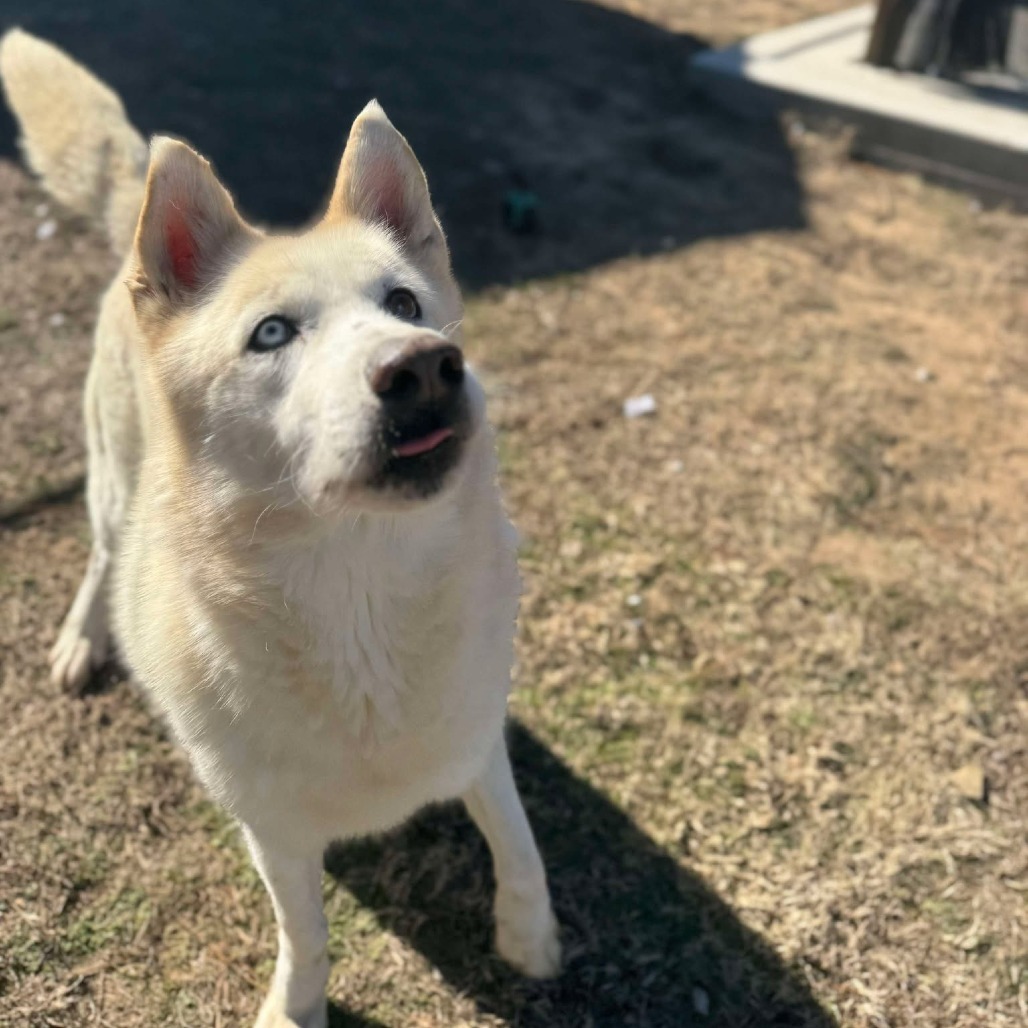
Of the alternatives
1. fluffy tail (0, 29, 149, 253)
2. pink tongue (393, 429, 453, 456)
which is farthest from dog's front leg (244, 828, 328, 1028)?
fluffy tail (0, 29, 149, 253)

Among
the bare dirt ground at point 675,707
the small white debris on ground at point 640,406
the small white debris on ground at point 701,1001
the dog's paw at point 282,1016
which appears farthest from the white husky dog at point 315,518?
the small white debris on ground at point 640,406

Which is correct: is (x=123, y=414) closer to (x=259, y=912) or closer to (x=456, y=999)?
(x=259, y=912)

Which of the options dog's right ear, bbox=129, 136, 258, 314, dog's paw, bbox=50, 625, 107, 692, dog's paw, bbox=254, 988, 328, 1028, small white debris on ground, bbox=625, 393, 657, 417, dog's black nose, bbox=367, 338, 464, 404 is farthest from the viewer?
small white debris on ground, bbox=625, 393, 657, 417

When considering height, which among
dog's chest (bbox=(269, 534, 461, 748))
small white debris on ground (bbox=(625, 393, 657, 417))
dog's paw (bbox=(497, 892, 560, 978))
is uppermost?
dog's chest (bbox=(269, 534, 461, 748))

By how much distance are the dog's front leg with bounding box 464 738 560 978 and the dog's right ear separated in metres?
1.31

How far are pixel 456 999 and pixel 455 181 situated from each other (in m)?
5.11

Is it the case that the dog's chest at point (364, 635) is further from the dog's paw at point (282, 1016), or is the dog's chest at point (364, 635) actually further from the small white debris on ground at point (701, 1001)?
the small white debris on ground at point (701, 1001)

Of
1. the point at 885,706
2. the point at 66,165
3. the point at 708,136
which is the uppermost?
the point at 66,165

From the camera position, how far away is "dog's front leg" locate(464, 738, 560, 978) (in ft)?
7.97

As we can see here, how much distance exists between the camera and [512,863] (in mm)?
2494

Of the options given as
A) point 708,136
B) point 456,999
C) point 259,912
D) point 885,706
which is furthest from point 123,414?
point 708,136

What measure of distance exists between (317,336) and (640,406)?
2.93m

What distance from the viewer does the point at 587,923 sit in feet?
8.91

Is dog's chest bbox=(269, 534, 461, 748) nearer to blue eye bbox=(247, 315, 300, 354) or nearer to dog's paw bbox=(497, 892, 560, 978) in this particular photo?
blue eye bbox=(247, 315, 300, 354)
